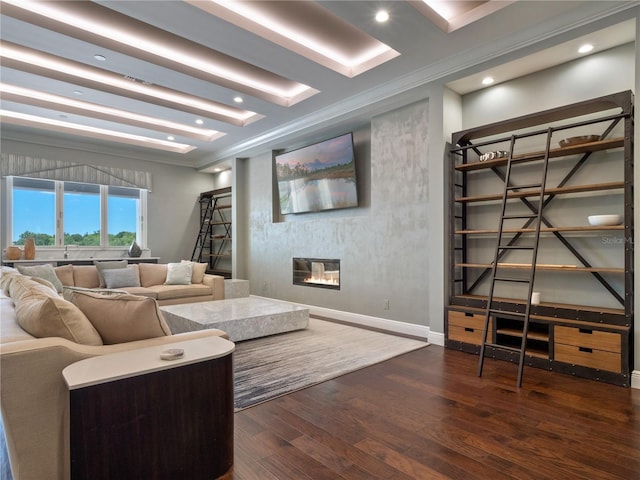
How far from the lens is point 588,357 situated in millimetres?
2943

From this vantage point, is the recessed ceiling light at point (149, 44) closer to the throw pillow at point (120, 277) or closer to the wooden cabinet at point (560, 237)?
the wooden cabinet at point (560, 237)

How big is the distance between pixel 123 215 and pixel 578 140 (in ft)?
24.8

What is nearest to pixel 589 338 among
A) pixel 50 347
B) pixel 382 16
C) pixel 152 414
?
pixel 382 16

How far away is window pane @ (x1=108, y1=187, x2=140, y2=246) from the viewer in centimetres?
722

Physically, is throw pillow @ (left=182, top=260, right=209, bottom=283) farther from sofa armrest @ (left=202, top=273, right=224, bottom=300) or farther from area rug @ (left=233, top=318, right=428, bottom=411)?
area rug @ (left=233, top=318, right=428, bottom=411)

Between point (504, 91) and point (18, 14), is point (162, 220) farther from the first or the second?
point (504, 91)

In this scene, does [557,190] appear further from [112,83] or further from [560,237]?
[112,83]

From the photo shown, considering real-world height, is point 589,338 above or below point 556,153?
below

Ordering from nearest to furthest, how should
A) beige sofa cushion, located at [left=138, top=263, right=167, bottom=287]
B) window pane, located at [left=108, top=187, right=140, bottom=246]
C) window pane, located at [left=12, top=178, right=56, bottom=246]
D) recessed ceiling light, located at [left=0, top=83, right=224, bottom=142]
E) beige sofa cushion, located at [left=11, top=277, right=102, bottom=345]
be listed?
beige sofa cushion, located at [left=11, top=277, right=102, bottom=345] < recessed ceiling light, located at [left=0, top=83, right=224, bottom=142] < beige sofa cushion, located at [left=138, top=263, right=167, bottom=287] < window pane, located at [left=12, top=178, right=56, bottom=246] < window pane, located at [left=108, top=187, right=140, bottom=246]

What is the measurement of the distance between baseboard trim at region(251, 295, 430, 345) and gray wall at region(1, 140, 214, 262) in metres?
3.85

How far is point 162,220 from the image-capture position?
7.81m

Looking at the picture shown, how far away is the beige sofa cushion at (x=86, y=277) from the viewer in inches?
208

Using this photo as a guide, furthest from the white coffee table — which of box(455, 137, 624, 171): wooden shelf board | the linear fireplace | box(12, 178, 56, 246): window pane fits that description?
box(12, 178, 56, 246): window pane

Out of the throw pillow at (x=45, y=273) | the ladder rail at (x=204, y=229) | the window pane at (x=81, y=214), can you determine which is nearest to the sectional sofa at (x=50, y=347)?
the throw pillow at (x=45, y=273)
